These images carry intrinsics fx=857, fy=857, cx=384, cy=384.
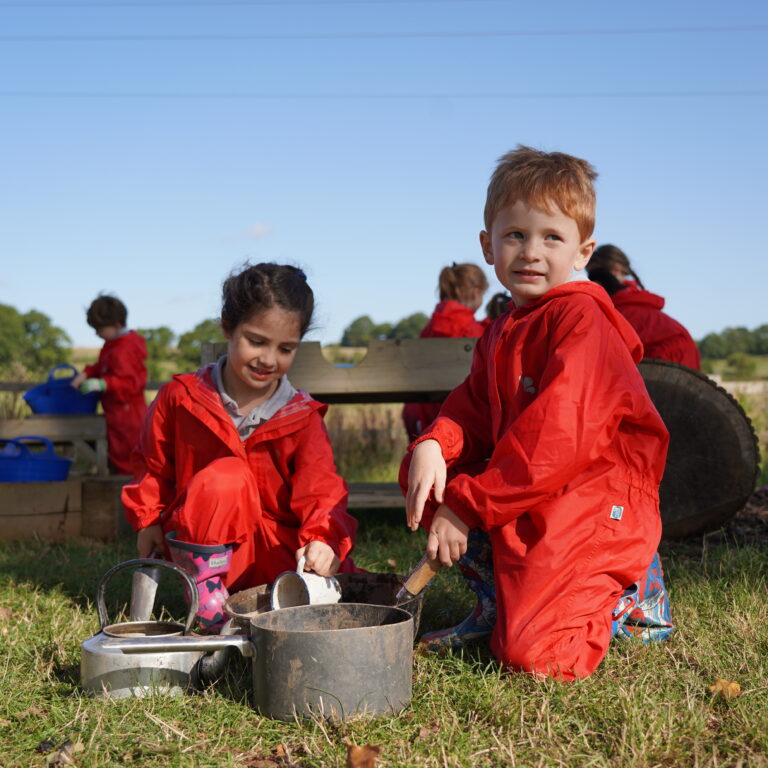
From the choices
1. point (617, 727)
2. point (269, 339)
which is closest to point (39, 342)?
point (269, 339)

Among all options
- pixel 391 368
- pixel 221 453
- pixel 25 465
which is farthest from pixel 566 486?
pixel 25 465

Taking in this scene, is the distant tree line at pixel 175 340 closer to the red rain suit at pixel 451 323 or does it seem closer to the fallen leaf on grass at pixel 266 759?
the red rain suit at pixel 451 323

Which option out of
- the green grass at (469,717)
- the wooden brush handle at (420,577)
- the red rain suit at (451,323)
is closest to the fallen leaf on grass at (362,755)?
the green grass at (469,717)

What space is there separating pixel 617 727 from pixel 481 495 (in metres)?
0.64

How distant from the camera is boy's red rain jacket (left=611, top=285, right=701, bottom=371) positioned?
16.7 feet

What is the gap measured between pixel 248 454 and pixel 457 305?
4.19 meters

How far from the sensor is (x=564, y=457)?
2.25m

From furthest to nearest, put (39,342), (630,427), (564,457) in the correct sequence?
(39,342)
(630,427)
(564,457)

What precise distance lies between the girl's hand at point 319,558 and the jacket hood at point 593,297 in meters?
0.93

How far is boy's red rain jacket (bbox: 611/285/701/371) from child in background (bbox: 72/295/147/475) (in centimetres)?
470

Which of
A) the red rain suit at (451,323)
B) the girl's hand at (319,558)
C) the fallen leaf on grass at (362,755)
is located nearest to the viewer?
the fallen leaf on grass at (362,755)

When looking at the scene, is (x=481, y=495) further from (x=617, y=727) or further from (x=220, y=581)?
(x=220, y=581)

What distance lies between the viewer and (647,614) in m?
2.60

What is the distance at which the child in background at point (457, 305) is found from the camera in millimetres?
6918
